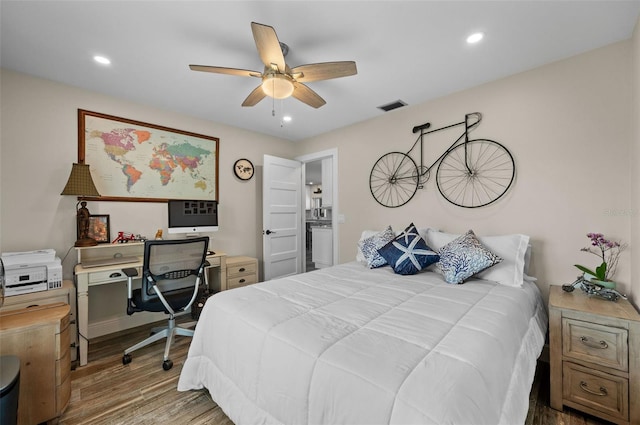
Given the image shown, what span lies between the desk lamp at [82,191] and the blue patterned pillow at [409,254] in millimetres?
2839

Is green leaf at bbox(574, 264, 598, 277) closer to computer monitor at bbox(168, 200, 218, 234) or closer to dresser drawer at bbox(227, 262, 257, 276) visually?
dresser drawer at bbox(227, 262, 257, 276)

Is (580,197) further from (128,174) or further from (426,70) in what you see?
(128,174)

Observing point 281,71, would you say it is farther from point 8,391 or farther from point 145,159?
point 8,391

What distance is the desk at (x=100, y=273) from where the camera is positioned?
7.30 ft

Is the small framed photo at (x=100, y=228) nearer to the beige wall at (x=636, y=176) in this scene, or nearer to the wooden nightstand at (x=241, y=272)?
the wooden nightstand at (x=241, y=272)

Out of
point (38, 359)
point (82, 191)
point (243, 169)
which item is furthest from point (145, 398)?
point (243, 169)

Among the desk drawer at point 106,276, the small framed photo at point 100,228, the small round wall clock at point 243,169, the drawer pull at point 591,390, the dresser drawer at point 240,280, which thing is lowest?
the drawer pull at point 591,390

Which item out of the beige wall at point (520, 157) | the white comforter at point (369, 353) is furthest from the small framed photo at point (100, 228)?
the white comforter at point (369, 353)

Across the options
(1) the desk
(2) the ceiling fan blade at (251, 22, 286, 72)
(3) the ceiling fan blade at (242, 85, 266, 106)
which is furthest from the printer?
(2) the ceiling fan blade at (251, 22, 286, 72)

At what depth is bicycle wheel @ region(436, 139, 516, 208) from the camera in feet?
8.08

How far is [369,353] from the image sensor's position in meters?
1.05

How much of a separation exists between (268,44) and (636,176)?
100 inches

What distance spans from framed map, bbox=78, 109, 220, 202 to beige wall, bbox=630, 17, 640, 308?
3.98 m

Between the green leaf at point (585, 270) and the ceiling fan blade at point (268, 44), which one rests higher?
the ceiling fan blade at point (268, 44)
